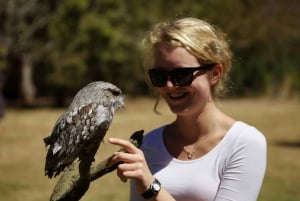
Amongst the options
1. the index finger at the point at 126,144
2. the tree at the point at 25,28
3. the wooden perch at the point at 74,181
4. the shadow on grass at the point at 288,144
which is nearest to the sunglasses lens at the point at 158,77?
the index finger at the point at 126,144

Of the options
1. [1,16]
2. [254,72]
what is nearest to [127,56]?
[1,16]

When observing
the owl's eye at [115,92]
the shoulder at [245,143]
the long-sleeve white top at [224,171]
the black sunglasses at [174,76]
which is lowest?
the long-sleeve white top at [224,171]

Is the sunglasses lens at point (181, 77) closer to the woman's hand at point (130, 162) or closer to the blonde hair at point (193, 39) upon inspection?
the blonde hair at point (193, 39)

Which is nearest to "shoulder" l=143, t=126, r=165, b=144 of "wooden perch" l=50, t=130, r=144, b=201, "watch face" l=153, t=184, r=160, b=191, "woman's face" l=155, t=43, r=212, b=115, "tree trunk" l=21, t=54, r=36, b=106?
"woman's face" l=155, t=43, r=212, b=115

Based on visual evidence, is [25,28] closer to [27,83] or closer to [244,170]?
[27,83]

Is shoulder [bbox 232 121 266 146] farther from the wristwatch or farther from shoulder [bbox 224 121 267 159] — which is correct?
the wristwatch

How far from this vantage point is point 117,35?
24.4 metres

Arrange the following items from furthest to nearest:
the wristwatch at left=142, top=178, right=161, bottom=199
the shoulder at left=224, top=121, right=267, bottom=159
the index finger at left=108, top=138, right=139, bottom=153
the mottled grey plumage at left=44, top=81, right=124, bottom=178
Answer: the shoulder at left=224, top=121, right=267, bottom=159
the wristwatch at left=142, top=178, right=161, bottom=199
the index finger at left=108, top=138, right=139, bottom=153
the mottled grey plumage at left=44, top=81, right=124, bottom=178

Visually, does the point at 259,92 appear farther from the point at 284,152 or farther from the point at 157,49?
the point at 157,49

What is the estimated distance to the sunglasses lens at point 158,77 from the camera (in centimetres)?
212

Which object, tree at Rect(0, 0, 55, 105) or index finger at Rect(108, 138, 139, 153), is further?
tree at Rect(0, 0, 55, 105)

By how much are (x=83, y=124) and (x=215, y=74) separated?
2.50 feet

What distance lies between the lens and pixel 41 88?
2961 centimetres

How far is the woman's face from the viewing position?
2.13 meters
